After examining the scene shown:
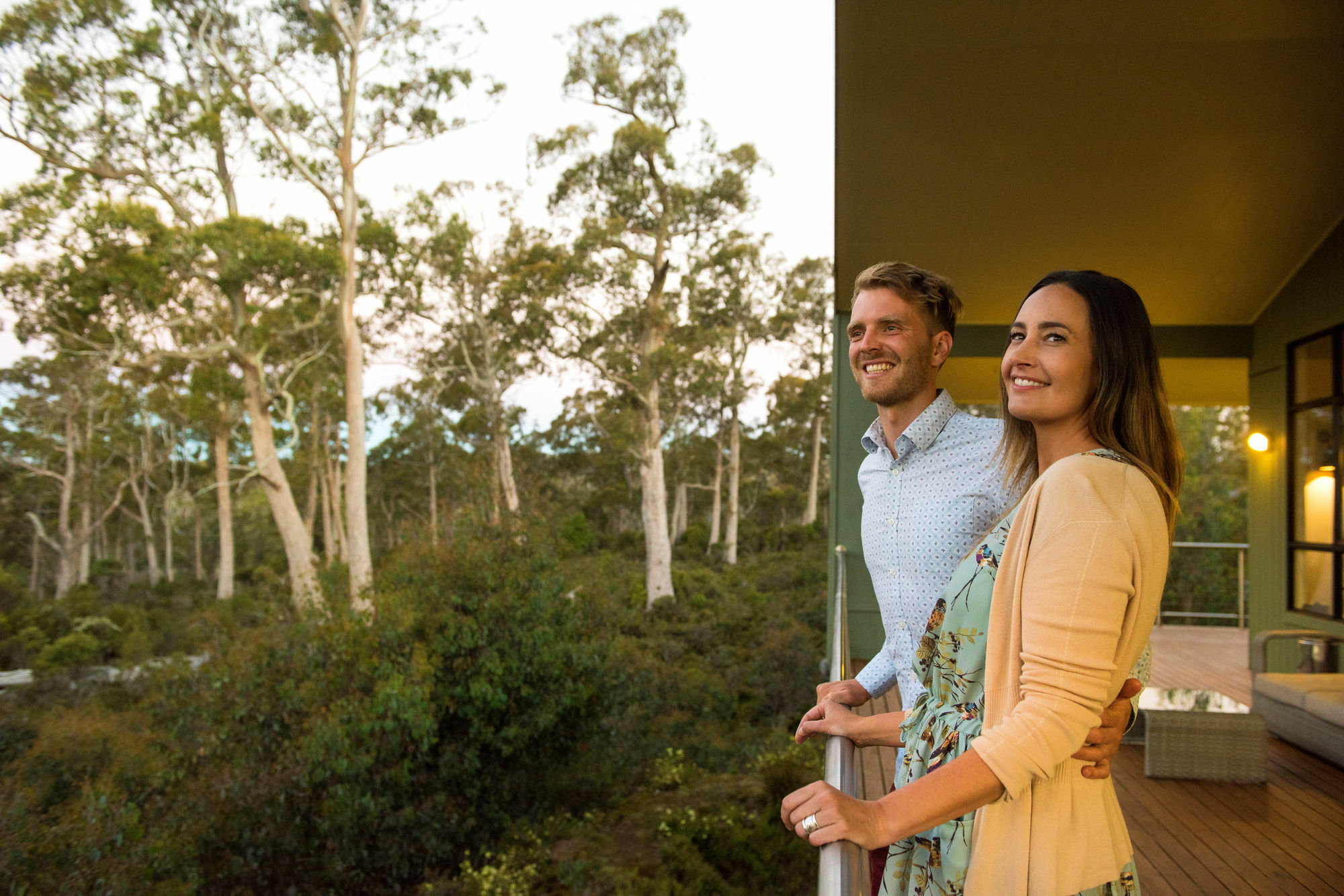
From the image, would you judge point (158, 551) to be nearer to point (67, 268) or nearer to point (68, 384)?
point (68, 384)

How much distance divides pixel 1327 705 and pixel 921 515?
379 centimetres

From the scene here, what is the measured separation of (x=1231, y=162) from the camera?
426 cm

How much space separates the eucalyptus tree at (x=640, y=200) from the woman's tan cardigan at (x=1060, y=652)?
1639 centimetres

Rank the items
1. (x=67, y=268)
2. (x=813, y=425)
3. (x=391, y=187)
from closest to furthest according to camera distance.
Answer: (x=67, y=268) → (x=391, y=187) → (x=813, y=425)

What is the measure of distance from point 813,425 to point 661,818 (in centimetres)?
1776

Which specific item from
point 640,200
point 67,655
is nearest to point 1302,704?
point 640,200

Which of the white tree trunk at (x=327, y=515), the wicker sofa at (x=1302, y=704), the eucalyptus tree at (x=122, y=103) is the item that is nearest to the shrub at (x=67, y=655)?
the eucalyptus tree at (x=122, y=103)

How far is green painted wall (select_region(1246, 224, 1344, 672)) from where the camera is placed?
16.6 feet

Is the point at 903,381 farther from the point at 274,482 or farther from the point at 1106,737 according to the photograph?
the point at 274,482

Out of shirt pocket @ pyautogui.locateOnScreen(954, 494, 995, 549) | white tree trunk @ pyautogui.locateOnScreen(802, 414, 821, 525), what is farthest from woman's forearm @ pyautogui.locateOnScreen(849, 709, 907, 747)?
white tree trunk @ pyautogui.locateOnScreen(802, 414, 821, 525)

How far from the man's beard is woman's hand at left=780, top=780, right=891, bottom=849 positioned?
797 millimetres

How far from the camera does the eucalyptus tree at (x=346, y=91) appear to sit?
15.3 metres

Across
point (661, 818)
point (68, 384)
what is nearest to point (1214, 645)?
point (661, 818)

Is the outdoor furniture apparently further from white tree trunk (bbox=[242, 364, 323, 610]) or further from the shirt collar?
white tree trunk (bbox=[242, 364, 323, 610])
